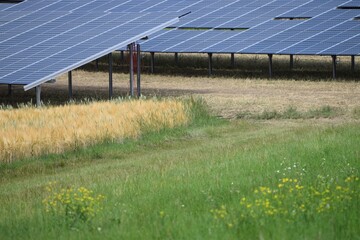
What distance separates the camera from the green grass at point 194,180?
7.14m

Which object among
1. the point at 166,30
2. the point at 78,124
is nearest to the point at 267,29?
the point at 166,30

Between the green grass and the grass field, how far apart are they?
0.7 inches

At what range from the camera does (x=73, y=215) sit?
26.2 ft

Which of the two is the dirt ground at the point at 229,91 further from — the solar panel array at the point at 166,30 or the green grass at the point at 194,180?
the green grass at the point at 194,180

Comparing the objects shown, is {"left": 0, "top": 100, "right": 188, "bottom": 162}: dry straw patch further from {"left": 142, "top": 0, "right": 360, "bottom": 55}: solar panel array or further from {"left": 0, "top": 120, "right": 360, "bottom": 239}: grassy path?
{"left": 142, "top": 0, "right": 360, "bottom": 55}: solar panel array

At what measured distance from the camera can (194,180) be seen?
10.2 meters

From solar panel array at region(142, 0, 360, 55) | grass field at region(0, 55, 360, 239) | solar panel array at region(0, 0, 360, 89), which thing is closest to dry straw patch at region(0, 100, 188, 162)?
grass field at region(0, 55, 360, 239)

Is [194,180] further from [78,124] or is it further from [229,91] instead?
[229,91]

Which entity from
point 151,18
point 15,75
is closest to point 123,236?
point 15,75

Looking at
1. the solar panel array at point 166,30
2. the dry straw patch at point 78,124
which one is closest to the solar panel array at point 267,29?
the solar panel array at point 166,30

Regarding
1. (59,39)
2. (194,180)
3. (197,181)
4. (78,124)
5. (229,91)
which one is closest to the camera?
(197,181)

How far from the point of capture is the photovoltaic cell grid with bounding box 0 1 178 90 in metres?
20.5

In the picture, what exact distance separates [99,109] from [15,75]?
13.4ft

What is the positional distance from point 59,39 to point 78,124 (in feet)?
24.8
